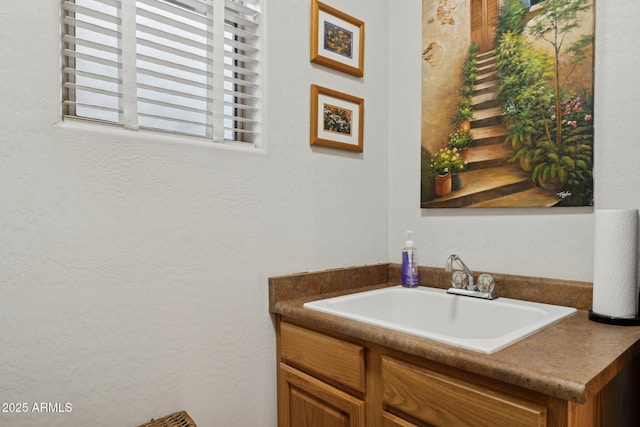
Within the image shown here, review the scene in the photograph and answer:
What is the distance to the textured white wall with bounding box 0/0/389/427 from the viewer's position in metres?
0.96

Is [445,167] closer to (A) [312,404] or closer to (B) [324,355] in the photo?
(B) [324,355]

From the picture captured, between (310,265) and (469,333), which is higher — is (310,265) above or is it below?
above

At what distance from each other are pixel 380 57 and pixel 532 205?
97cm

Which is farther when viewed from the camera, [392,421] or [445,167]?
[445,167]

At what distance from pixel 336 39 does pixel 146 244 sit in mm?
1137

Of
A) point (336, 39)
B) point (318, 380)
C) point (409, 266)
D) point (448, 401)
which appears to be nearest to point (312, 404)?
point (318, 380)

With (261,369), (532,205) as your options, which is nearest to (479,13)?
(532,205)

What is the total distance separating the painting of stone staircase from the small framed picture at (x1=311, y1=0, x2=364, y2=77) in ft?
1.72

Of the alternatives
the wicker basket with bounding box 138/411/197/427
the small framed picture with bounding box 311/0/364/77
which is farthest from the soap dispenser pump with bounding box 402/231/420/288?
the wicker basket with bounding box 138/411/197/427

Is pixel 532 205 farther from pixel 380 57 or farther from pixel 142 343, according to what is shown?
pixel 142 343

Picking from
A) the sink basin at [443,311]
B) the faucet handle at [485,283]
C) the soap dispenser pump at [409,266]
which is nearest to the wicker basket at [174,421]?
the sink basin at [443,311]

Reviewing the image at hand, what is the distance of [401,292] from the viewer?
1.60 metres

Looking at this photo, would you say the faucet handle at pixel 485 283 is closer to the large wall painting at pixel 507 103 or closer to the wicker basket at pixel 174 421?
the large wall painting at pixel 507 103

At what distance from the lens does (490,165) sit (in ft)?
4.97
